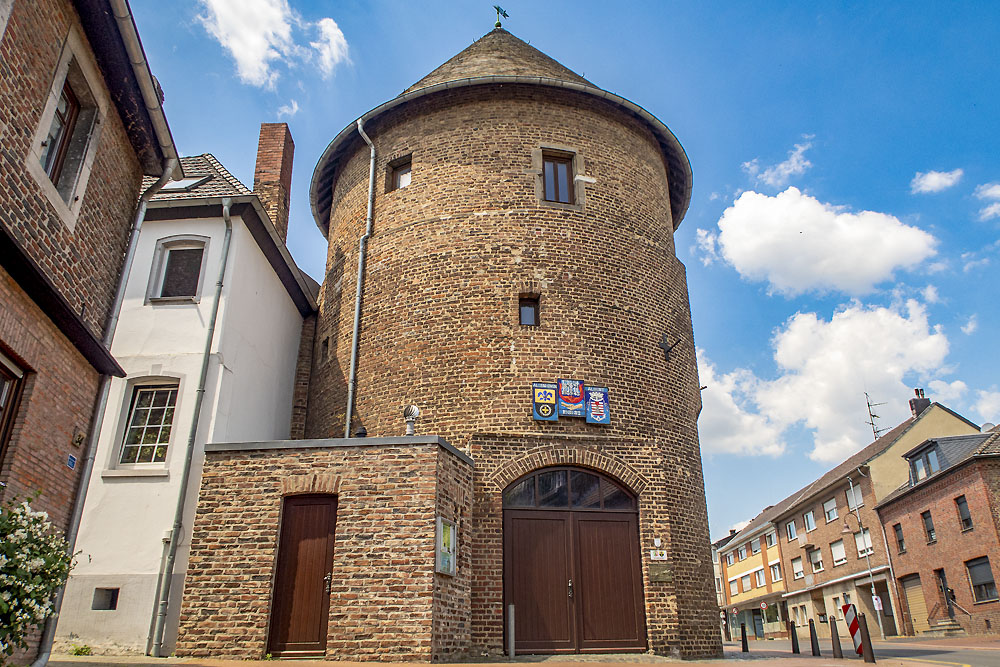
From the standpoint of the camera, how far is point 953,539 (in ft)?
87.9

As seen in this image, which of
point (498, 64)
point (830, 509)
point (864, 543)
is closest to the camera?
point (498, 64)

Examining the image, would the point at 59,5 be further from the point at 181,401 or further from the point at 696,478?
the point at 696,478

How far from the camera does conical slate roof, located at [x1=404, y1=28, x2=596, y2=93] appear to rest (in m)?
16.8

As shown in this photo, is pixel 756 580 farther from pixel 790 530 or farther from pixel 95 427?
pixel 95 427

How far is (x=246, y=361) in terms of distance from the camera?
14.0 m

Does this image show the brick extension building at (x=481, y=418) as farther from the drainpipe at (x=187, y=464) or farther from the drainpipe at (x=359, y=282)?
the drainpipe at (x=187, y=464)

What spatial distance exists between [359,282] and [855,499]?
29.4 meters

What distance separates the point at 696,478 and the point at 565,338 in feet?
12.4

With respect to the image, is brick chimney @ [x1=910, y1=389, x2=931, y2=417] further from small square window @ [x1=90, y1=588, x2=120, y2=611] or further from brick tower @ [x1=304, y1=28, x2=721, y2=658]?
small square window @ [x1=90, y1=588, x2=120, y2=611]

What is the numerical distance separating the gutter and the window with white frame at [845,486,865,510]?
3380 cm

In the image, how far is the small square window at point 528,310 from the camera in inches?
559

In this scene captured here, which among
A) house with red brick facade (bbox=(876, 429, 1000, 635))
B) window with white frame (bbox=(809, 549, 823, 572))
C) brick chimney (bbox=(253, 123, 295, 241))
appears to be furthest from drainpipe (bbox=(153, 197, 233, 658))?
window with white frame (bbox=(809, 549, 823, 572))

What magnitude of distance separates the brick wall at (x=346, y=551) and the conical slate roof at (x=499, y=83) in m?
8.72

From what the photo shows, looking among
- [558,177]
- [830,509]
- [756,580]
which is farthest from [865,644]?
[756,580]
